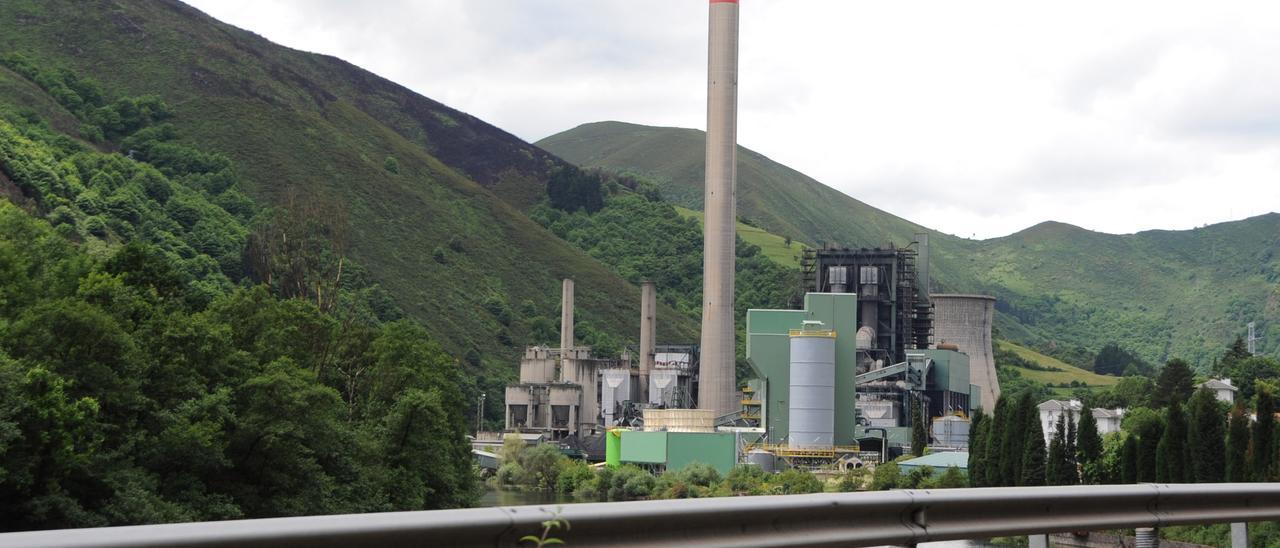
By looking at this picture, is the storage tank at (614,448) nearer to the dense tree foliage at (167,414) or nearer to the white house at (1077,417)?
the white house at (1077,417)

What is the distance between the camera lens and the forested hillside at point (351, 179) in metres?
133

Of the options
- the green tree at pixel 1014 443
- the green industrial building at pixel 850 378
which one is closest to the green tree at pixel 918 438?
the green industrial building at pixel 850 378

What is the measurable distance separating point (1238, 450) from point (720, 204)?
159ft

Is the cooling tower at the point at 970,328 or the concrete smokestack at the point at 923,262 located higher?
the concrete smokestack at the point at 923,262

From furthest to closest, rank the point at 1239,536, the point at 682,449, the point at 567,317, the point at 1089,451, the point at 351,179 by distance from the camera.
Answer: the point at 351,179
the point at 567,317
the point at 682,449
the point at 1089,451
the point at 1239,536

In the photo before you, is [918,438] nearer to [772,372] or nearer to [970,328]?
[772,372]

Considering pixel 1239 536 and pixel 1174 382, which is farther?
pixel 1174 382

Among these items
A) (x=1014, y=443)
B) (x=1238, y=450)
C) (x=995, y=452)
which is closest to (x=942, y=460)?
(x=995, y=452)

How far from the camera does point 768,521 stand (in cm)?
585

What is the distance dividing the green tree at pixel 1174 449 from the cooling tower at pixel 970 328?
215 feet

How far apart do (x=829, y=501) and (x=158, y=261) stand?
4463 cm

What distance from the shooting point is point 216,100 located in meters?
158

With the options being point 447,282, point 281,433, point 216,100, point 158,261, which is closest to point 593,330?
point 447,282

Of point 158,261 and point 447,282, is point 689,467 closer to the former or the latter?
point 158,261
